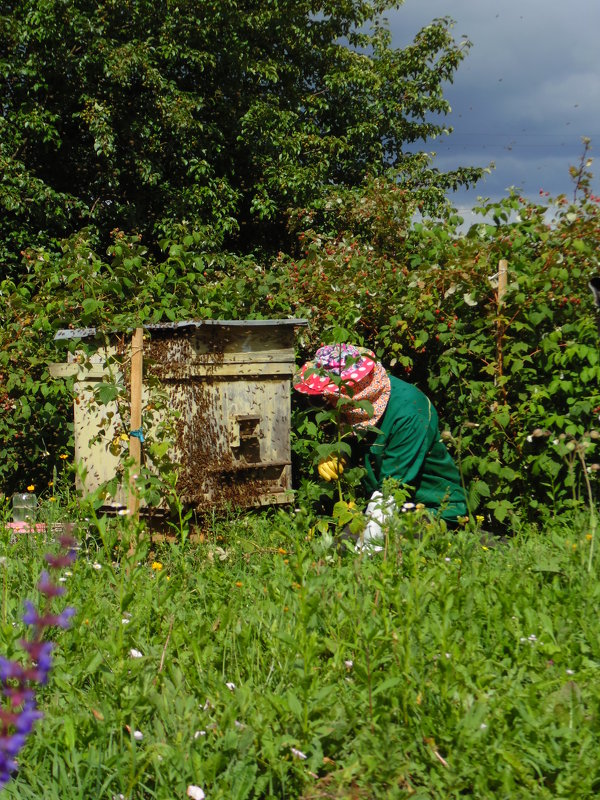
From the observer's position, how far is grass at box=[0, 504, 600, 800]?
74.2 inches

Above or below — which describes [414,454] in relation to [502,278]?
below

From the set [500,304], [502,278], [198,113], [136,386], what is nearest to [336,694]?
[136,386]

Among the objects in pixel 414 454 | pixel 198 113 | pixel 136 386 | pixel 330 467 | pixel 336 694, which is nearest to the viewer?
pixel 336 694

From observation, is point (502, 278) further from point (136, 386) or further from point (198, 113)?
point (198, 113)

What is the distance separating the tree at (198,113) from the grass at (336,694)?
33.2ft

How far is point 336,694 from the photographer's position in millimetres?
2254

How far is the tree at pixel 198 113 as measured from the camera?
13.5m

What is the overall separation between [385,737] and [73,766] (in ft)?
2.47

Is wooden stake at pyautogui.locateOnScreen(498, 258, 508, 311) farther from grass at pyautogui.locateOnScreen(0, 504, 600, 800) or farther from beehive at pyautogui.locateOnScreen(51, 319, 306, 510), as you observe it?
grass at pyautogui.locateOnScreen(0, 504, 600, 800)

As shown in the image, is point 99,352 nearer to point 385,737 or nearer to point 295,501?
point 295,501

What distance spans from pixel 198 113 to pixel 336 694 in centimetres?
1515

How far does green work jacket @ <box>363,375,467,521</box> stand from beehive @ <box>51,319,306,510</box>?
2.31 feet

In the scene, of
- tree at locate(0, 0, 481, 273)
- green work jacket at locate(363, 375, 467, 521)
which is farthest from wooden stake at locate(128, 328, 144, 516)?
tree at locate(0, 0, 481, 273)

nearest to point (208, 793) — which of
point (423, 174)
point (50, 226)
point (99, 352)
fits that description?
point (99, 352)
